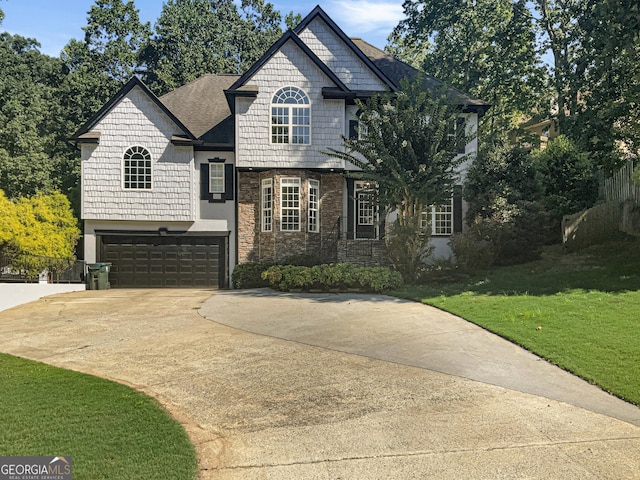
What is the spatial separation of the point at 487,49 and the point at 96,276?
25320mm

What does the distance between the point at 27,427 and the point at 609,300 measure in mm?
13198

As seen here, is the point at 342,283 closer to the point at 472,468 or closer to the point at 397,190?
the point at 397,190

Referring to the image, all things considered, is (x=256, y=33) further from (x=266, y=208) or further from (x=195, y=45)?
(x=266, y=208)

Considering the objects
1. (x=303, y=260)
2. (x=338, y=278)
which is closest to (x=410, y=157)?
(x=338, y=278)

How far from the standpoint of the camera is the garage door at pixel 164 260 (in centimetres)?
2548

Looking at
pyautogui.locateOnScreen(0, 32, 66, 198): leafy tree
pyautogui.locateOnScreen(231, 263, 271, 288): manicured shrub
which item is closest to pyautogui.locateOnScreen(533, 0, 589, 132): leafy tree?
pyautogui.locateOnScreen(231, 263, 271, 288): manicured shrub

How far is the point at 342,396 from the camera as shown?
27.2ft

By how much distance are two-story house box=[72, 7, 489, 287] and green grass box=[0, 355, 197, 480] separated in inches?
618

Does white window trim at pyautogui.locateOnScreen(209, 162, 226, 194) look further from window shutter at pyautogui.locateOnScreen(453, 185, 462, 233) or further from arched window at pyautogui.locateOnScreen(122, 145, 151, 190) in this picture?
window shutter at pyautogui.locateOnScreen(453, 185, 462, 233)

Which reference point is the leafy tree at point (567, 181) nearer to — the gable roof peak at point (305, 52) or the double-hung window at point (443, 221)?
the double-hung window at point (443, 221)

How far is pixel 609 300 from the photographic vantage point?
1434 centimetres

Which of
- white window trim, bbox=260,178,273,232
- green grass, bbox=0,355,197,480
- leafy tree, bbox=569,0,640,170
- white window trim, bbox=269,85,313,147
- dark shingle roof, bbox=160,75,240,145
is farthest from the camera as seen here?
dark shingle roof, bbox=160,75,240,145

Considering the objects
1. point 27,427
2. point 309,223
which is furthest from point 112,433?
point 309,223

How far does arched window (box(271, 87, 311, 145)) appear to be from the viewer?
24.4 meters
